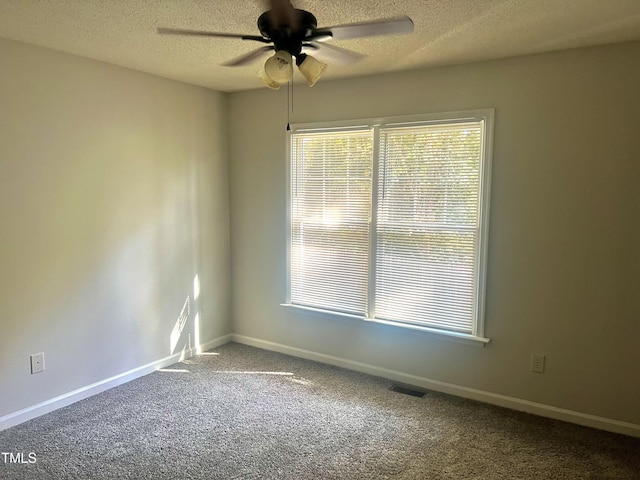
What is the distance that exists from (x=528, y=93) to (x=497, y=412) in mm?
2105

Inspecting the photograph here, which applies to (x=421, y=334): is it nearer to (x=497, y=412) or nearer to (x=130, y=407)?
(x=497, y=412)

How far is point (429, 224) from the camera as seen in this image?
129 inches

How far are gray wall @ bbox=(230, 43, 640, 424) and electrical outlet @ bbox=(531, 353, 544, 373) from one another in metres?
0.03

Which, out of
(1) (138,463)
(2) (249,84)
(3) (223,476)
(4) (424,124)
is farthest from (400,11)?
(1) (138,463)

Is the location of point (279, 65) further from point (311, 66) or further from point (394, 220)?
point (394, 220)

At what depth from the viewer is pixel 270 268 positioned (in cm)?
414

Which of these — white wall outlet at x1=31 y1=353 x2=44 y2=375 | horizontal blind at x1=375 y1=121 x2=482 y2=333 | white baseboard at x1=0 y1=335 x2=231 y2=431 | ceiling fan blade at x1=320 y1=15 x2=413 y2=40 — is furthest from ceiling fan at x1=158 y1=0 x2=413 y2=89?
white baseboard at x1=0 y1=335 x2=231 y2=431

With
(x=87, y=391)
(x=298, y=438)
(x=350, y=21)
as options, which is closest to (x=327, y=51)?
(x=350, y=21)

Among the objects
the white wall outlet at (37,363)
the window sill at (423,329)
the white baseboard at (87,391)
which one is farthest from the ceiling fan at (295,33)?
the white baseboard at (87,391)

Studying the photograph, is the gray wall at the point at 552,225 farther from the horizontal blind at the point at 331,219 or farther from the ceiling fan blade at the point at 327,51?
the ceiling fan blade at the point at 327,51

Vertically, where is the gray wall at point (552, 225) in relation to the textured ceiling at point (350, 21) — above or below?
below

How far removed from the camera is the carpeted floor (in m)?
2.38

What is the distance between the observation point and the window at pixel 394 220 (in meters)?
3.14

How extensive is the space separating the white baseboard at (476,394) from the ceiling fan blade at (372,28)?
8.13ft
